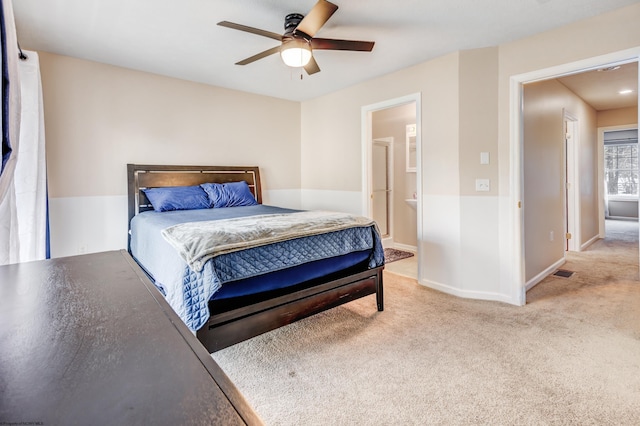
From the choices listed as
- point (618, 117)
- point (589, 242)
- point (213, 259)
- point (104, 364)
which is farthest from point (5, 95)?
point (618, 117)

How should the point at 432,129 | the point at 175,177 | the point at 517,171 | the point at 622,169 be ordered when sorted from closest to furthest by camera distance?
the point at 517,171
the point at 432,129
the point at 175,177
the point at 622,169

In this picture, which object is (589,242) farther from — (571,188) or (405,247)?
(405,247)

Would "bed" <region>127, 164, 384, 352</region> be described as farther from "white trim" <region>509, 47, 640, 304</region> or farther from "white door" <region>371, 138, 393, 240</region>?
"white door" <region>371, 138, 393, 240</region>

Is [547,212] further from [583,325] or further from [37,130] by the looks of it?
[37,130]

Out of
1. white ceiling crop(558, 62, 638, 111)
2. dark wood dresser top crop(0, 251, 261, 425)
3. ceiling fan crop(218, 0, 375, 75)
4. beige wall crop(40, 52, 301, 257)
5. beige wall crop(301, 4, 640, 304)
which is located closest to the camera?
dark wood dresser top crop(0, 251, 261, 425)

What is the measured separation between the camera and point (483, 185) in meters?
3.25

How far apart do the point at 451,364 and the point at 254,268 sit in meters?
1.44

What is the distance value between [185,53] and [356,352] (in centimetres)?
322

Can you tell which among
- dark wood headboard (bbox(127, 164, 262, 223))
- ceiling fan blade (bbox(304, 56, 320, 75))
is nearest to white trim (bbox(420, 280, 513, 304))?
ceiling fan blade (bbox(304, 56, 320, 75))

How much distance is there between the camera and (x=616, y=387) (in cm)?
187

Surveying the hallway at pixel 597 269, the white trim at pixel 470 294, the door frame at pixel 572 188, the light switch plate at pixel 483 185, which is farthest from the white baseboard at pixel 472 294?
the door frame at pixel 572 188

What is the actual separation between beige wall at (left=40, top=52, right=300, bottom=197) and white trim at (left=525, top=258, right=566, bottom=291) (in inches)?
145

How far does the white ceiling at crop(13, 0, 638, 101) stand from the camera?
2.44 m

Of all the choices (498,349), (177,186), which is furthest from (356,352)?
(177,186)
